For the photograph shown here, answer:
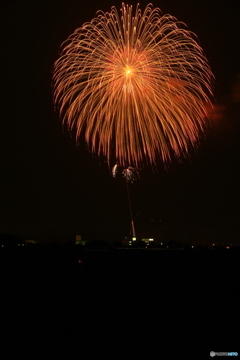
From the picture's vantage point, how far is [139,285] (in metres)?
16.5

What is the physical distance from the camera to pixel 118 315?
11.4 m

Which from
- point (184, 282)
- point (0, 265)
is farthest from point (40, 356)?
point (0, 265)

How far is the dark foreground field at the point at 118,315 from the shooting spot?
8820 millimetres

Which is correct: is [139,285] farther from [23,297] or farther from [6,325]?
[6,325]

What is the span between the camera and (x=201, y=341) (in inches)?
365

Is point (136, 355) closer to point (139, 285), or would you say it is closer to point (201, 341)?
point (201, 341)

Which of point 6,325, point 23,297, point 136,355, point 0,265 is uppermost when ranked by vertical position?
point 0,265

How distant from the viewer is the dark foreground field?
28.9 feet

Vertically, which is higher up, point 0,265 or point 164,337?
point 0,265

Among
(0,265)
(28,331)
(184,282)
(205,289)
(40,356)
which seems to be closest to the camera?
(40,356)

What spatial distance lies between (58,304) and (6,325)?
8.51 ft

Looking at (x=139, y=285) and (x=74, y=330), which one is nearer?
(x=74, y=330)

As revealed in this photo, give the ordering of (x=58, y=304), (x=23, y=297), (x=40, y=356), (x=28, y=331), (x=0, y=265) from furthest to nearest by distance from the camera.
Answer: (x=0, y=265)
(x=23, y=297)
(x=58, y=304)
(x=28, y=331)
(x=40, y=356)

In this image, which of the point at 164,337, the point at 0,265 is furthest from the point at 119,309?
the point at 0,265
